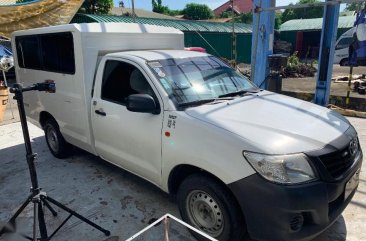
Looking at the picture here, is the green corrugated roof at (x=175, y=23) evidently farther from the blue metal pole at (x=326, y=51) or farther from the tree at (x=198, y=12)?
the tree at (x=198, y=12)

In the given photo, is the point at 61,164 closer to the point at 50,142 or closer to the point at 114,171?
the point at 50,142

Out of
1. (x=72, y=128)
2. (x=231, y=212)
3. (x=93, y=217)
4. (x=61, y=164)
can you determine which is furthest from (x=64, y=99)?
(x=231, y=212)

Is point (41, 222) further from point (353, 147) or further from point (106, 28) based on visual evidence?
point (353, 147)

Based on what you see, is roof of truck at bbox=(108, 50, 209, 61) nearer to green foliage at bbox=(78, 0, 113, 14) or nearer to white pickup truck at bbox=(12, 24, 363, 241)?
white pickup truck at bbox=(12, 24, 363, 241)

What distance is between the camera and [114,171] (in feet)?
15.3

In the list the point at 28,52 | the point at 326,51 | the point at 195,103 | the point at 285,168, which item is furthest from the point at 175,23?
the point at 285,168

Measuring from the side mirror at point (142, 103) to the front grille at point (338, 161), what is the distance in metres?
1.57

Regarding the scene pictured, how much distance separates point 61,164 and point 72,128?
0.80 meters

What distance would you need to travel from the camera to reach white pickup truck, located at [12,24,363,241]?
2381 mm

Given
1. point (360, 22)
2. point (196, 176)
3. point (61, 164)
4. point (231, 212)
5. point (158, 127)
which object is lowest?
point (61, 164)

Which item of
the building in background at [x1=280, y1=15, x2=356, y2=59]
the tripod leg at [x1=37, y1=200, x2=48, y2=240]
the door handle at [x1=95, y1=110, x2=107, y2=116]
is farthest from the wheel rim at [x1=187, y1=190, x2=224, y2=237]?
the building in background at [x1=280, y1=15, x2=356, y2=59]

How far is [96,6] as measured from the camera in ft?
80.0

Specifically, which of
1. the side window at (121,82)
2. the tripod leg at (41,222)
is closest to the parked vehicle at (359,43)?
the side window at (121,82)

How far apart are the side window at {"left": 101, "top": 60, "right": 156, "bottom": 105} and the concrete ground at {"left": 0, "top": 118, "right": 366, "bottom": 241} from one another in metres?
1.19
